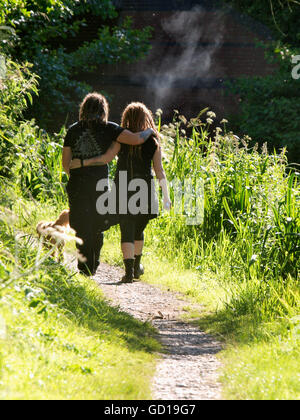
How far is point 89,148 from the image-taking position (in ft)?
20.8

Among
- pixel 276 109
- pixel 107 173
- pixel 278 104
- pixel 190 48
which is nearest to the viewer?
pixel 107 173

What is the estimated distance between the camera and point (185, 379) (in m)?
4.23

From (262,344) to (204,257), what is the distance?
284 cm

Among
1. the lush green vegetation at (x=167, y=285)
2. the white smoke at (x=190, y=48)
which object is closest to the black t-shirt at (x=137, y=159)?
the lush green vegetation at (x=167, y=285)

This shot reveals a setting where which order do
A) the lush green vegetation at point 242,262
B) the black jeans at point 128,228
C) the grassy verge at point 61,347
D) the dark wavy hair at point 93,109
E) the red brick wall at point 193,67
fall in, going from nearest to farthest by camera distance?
1. the grassy verge at point 61,347
2. the lush green vegetation at point 242,262
3. the dark wavy hair at point 93,109
4. the black jeans at point 128,228
5. the red brick wall at point 193,67

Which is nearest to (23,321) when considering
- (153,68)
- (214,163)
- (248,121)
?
(214,163)

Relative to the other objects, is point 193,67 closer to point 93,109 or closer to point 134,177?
point 134,177

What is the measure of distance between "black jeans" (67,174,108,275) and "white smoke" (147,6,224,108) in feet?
42.5

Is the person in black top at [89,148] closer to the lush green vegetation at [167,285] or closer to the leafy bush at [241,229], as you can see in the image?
the lush green vegetation at [167,285]

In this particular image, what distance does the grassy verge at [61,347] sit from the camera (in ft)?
11.4

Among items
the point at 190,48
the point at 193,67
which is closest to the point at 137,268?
the point at 193,67

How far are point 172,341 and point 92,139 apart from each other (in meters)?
2.09
